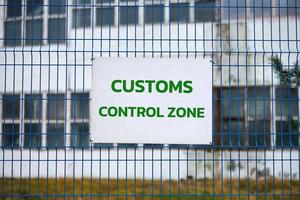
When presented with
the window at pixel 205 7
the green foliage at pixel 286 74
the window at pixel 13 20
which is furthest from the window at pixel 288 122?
the window at pixel 13 20

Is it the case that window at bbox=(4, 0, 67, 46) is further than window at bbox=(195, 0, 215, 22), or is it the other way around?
window at bbox=(195, 0, 215, 22)

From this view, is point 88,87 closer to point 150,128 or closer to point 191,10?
point 191,10

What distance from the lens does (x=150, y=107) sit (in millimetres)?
5840

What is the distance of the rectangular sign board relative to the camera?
19.1 ft

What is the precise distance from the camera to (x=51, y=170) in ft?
40.9

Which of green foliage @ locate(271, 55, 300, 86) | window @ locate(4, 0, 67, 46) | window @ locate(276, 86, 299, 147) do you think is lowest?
window @ locate(276, 86, 299, 147)

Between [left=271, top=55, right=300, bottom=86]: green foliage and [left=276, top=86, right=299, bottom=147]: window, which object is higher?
[left=271, top=55, right=300, bottom=86]: green foliage

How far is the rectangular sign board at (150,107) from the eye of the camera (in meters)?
5.84

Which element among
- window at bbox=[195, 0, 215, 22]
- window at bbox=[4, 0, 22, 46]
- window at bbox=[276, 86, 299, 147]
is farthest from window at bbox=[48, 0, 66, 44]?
window at bbox=[276, 86, 299, 147]

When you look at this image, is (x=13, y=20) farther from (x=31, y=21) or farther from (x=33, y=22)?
(x=33, y=22)

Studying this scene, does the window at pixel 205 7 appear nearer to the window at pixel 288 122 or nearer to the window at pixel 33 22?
the window at pixel 288 122

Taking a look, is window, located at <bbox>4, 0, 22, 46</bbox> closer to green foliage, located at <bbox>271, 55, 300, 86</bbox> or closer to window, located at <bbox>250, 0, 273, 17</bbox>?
window, located at <bbox>250, 0, 273, 17</bbox>

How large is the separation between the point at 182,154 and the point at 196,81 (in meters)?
6.84

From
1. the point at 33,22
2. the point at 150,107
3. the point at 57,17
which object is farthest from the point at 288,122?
the point at 57,17
